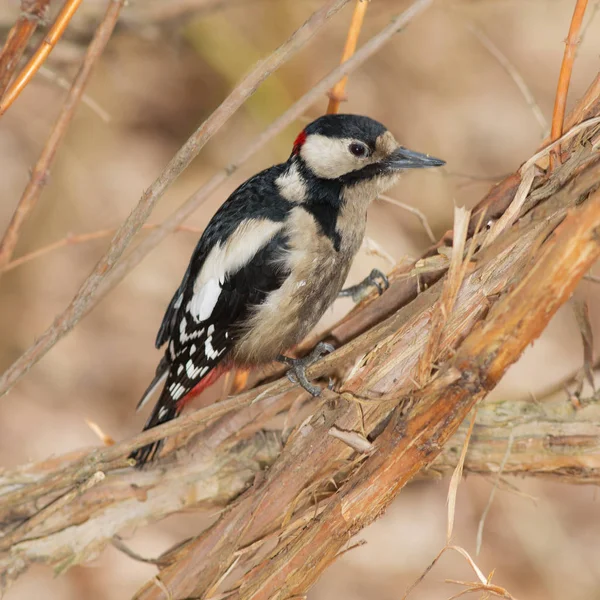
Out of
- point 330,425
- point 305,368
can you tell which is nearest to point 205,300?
point 305,368

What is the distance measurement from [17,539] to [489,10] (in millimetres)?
2777

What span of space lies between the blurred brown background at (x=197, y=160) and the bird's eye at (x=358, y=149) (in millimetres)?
1026

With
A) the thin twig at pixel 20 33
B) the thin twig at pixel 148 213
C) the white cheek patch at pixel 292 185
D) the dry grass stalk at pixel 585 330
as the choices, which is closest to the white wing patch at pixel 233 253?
the white cheek patch at pixel 292 185

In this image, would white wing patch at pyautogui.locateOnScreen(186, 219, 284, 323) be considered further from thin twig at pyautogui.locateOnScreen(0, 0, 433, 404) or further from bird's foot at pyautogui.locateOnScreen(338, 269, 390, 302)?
thin twig at pyautogui.locateOnScreen(0, 0, 433, 404)

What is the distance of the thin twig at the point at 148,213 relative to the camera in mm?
1121

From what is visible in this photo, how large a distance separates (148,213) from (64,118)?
1.19 feet

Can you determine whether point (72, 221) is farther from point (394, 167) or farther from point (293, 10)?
point (394, 167)

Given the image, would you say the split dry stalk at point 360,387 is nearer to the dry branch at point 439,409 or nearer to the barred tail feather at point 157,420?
the dry branch at point 439,409

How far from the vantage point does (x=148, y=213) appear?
3.94 ft

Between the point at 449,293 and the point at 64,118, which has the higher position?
the point at 64,118

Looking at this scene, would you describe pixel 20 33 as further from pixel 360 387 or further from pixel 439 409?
pixel 439 409

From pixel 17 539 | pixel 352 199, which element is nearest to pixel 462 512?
pixel 352 199

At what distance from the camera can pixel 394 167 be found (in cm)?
185

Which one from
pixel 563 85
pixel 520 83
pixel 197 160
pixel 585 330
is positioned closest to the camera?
pixel 563 85
